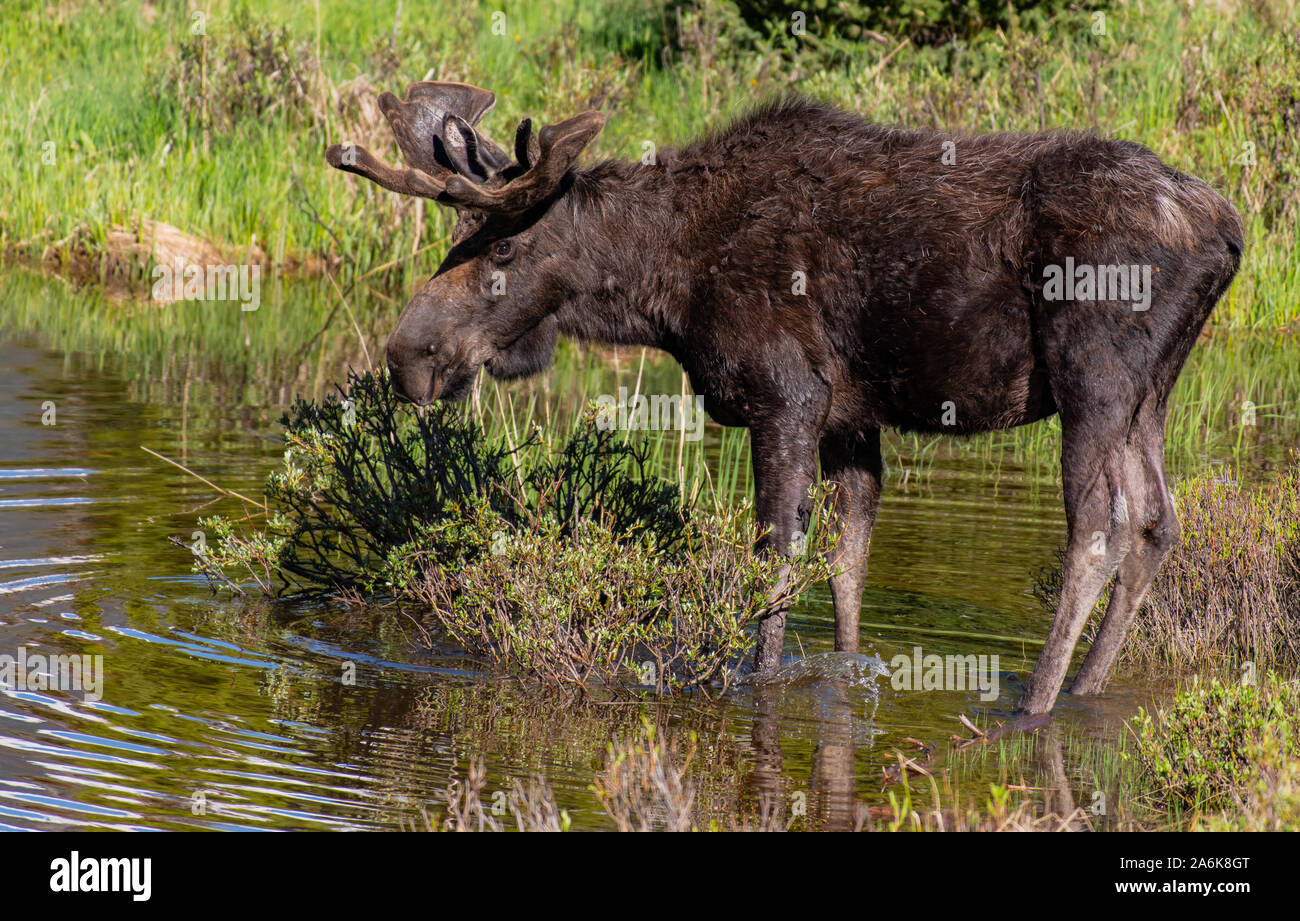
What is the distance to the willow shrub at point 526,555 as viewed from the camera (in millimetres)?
6879

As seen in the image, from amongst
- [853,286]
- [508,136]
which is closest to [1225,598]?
[853,286]

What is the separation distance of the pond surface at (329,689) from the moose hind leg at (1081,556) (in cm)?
19

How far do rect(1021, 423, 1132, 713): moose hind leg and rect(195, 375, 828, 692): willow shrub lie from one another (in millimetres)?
981

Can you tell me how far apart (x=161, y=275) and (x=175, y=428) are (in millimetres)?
4964

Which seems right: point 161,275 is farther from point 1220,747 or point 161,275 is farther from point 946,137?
point 1220,747

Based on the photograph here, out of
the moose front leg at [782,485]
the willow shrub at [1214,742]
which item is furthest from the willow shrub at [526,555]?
the willow shrub at [1214,742]

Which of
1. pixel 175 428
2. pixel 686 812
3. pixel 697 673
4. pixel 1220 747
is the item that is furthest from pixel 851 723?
pixel 175 428

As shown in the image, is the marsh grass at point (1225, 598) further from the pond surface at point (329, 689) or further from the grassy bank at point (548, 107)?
the grassy bank at point (548, 107)

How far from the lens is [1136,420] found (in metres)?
6.87

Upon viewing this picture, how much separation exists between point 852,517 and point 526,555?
153 centimetres

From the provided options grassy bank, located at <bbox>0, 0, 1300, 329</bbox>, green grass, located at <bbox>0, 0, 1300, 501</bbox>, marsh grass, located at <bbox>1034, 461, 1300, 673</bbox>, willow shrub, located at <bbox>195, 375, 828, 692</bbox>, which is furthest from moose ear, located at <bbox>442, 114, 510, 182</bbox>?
grassy bank, located at <bbox>0, 0, 1300, 329</bbox>

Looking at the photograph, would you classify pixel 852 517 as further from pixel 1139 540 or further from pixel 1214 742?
pixel 1214 742

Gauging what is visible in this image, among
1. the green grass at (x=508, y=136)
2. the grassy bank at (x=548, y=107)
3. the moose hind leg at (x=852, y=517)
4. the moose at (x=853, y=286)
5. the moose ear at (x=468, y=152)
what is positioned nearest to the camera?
the moose at (x=853, y=286)

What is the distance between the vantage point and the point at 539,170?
6734 mm
